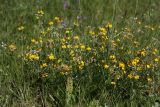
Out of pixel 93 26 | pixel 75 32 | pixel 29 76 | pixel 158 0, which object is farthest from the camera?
pixel 158 0

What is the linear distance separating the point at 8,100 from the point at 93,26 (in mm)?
1752

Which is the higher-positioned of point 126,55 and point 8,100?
point 126,55

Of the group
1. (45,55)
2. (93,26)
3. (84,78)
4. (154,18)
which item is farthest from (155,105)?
(154,18)

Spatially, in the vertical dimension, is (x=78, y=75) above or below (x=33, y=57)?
below

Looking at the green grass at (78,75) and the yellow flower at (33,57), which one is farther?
the yellow flower at (33,57)

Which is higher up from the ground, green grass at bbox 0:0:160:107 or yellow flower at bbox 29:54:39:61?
yellow flower at bbox 29:54:39:61

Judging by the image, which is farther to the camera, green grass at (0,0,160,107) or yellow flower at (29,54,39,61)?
yellow flower at (29,54,39,61)

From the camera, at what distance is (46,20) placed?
15.9ft

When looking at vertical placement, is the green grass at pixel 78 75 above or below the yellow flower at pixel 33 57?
below

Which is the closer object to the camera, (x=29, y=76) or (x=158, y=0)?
(x=29, y=76)

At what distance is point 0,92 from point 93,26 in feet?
5.59

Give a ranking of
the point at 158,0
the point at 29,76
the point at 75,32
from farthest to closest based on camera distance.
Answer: the point at 158,0
the point at 75,32
the point at 29,76

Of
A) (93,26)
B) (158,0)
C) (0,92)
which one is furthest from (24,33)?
(158,0)

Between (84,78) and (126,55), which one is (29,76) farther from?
(126,55)
